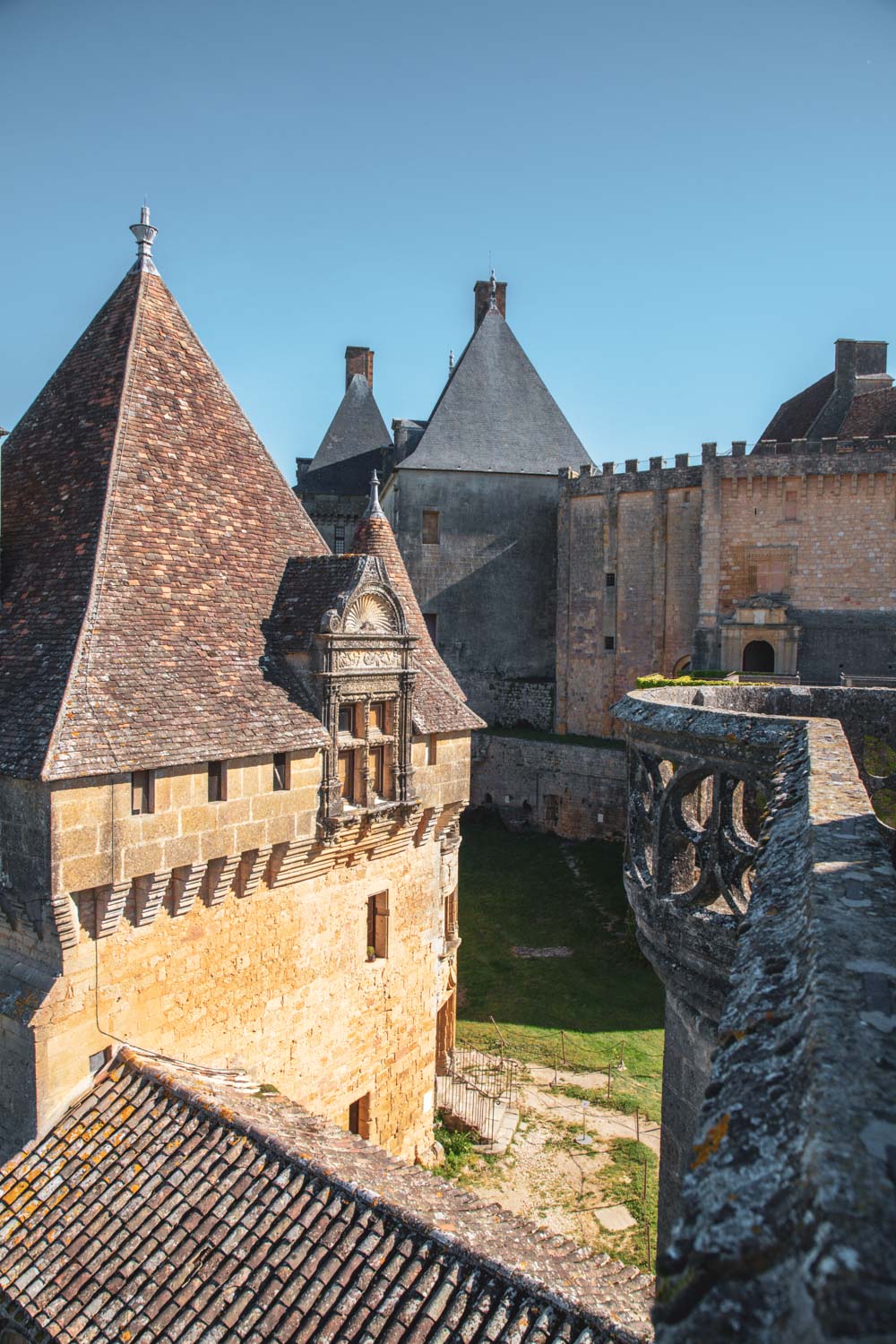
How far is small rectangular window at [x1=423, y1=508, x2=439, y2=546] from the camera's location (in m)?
32.3

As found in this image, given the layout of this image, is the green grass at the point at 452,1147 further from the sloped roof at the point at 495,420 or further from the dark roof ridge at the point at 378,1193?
the sloped roof at the point at 495,420

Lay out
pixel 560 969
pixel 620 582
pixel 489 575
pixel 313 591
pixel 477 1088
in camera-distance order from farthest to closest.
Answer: pixel 489 575
pixel 620 582
pixel 560 969
pixel 477 1088
pixel 313 591

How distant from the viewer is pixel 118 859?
7.92 m

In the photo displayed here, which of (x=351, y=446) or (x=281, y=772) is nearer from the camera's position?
(x=281, y=772)

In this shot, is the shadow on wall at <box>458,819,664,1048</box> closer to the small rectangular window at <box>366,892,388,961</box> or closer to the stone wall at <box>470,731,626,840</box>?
the stone wall at <box>470,731,626,840</box>

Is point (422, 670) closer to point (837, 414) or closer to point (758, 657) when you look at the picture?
point (758, 657)

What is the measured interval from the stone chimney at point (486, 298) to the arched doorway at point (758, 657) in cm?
1615

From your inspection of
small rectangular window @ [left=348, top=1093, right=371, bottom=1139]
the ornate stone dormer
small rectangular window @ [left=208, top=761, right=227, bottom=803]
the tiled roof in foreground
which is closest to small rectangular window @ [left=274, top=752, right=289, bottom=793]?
the ornate stone dormer

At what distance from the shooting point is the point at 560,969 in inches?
799

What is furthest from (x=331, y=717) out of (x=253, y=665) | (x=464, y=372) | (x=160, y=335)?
(x=464, y=372)

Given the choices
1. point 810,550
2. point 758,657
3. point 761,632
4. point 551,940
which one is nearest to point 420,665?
point 551,940

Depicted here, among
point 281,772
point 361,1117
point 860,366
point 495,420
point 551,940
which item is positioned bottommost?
point 551,940

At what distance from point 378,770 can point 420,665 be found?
8.02 ft

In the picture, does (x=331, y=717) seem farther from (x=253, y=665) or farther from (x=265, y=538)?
(x=265, y=538)
